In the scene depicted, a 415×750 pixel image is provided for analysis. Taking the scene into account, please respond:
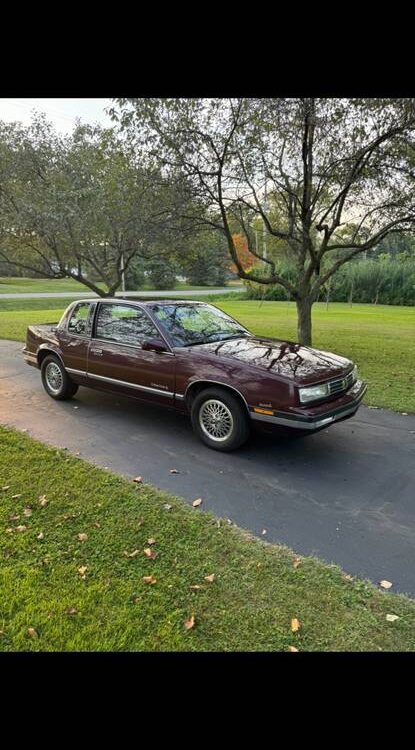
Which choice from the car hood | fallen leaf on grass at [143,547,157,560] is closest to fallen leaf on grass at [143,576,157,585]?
fallen leaf on grass at [143,547,157,560]

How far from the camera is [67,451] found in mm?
4719

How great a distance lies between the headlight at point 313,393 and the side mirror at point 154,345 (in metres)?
1.74

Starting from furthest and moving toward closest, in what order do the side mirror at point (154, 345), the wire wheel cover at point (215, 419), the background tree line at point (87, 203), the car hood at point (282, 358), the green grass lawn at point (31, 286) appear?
the green grass lawn at point (31, 286) → the background tree line at point (87, 203) → the side mirror at point (154, 345) → the wire wheel cover at point (215, 419) → the car hood at point (282, 358)

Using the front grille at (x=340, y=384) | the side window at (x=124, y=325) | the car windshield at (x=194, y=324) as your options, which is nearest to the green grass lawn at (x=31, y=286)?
the side window at (x=124, y=325)

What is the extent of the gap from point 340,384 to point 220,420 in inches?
53.4

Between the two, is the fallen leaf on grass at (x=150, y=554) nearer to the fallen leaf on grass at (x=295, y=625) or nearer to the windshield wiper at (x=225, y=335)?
the fallen leaf on grass at (x=295, y=625)

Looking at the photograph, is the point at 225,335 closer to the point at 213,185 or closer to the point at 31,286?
the point at 213,185

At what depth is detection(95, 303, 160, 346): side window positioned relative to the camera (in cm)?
530

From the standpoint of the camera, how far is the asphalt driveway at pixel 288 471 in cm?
310

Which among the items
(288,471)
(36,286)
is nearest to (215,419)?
(288,471)

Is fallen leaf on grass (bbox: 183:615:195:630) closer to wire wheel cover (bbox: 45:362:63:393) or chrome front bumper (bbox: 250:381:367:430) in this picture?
chrome front bumper (bbox: 250:381:367:430)

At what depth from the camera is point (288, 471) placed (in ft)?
13.8

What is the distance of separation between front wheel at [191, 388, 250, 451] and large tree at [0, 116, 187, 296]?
5.80 meters
